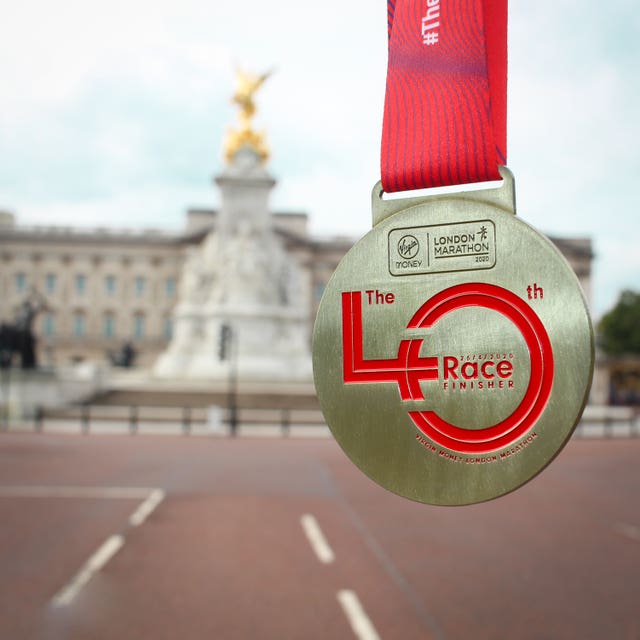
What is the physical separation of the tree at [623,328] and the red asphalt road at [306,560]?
8580 centimetres

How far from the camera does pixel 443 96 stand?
1162 millimetres

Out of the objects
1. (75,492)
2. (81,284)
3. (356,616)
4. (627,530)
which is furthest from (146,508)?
(81,284)

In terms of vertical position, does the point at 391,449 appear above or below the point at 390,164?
below

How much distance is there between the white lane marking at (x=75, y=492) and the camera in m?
14.7

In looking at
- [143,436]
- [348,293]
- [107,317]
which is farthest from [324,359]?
[107,317]

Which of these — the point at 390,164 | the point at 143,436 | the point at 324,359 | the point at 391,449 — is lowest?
the point at 143,436

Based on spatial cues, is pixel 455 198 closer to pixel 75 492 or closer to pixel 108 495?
pixel 108 495

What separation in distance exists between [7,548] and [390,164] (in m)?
10.7

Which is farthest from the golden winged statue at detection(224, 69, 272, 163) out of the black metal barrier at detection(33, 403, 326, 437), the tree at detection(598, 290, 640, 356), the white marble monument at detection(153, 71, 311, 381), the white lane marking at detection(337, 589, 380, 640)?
the tree at detection(598, 290, 640, 356)

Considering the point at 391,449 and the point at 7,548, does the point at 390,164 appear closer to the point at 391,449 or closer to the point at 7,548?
the point at 391,449

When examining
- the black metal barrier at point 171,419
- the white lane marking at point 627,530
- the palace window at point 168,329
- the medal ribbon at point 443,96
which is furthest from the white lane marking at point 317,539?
the palace window at point 168,329

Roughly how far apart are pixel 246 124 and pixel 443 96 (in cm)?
5264

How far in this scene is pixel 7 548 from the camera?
33.8 ft

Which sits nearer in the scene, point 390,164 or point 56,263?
point 390,164
